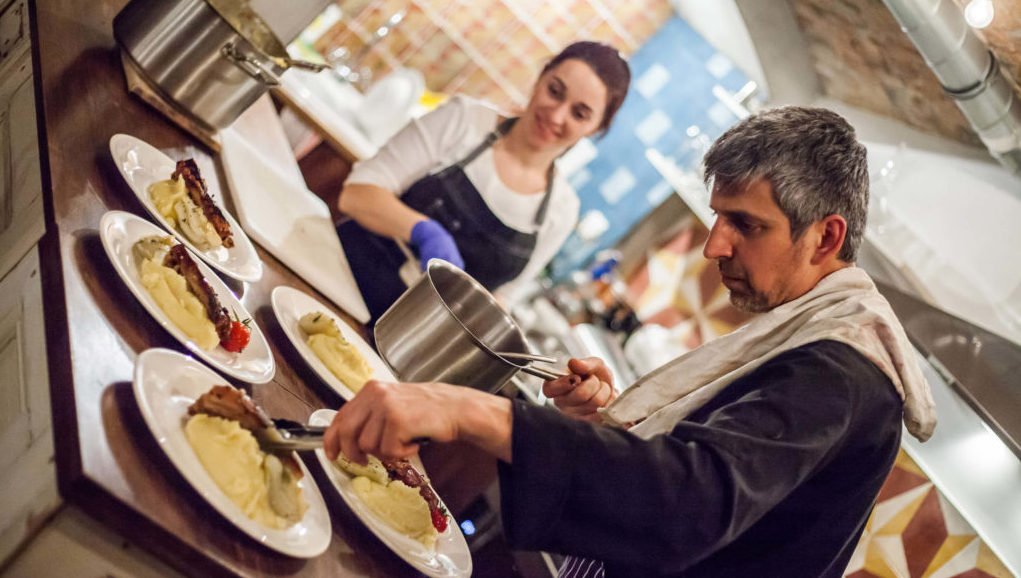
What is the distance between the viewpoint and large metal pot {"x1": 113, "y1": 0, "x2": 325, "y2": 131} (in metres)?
1.90

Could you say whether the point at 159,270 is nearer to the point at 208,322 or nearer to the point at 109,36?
the point at 208,322

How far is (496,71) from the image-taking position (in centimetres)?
604

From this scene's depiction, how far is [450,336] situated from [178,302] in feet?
1.64

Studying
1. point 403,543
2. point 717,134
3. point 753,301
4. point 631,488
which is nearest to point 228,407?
point 403,543

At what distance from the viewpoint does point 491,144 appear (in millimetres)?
2846

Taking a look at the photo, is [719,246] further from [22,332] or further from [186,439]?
[22,332]

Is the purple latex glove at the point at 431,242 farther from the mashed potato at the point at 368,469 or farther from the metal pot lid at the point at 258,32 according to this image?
the mashed potato at the point at 368,469

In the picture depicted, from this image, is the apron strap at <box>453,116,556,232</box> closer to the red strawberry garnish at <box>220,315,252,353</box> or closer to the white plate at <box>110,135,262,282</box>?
the white plate at <box>110,135,262,282</box>

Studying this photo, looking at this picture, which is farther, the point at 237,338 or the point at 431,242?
the point at 431,242

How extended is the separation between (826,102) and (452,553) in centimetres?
351

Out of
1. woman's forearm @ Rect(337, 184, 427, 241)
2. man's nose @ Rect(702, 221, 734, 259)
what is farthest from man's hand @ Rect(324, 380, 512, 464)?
woman's forearm @ Rect(337, 184, 427, 241)

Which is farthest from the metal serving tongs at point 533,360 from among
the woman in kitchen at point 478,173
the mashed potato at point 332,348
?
the woman in kitchen at point 478,173

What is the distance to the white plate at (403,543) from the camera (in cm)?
128

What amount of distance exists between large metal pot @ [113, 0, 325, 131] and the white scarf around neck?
4.19ft
